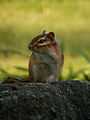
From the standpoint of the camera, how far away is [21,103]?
14.2ft

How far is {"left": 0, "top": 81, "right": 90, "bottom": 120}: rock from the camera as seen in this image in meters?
4.32

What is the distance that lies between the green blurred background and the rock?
149 inches

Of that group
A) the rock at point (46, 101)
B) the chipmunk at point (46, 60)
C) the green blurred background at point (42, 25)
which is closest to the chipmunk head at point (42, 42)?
the chipmunk at point (46, 60)

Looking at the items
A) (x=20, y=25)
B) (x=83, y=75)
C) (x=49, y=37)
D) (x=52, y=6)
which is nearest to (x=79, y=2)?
(x=52, y=6)

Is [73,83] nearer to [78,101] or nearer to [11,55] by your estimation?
[78,101]

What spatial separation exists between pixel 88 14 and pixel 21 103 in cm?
756

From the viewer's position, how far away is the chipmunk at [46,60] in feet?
16.5

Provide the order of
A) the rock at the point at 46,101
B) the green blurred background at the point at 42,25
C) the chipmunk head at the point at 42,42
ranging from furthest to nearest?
the green blurred background at the point at 42,25, the chipmunk head at the point at 42,42, the rock at the point at 46,101

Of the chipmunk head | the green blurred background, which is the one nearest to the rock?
the chipmunk head

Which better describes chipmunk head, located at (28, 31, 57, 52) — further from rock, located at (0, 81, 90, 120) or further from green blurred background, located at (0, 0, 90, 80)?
green blurred background, located at (0, 0, 90, 80)

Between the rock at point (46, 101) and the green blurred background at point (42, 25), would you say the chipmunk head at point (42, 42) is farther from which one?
the green blurred background at point (42, 25)

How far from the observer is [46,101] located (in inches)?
174

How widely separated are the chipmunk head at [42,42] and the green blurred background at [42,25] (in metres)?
3.32

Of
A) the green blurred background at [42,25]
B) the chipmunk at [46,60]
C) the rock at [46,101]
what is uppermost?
the green blurred background at [42,25]
